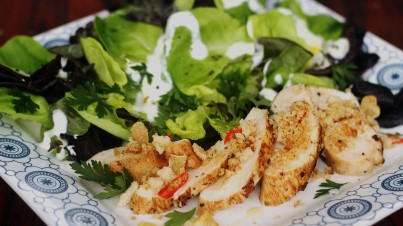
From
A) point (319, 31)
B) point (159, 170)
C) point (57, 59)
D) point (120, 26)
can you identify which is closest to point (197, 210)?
point (159, 170)

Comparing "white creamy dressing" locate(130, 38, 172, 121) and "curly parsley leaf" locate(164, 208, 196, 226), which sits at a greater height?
"white creamy dressing" locate(130, 38, 172, 121)

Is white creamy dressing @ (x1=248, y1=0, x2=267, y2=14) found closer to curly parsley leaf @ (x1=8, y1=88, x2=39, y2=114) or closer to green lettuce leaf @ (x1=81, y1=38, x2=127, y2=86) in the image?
green lettuce leaf @ (x1=81, y1=38, x2=127, y2=86)

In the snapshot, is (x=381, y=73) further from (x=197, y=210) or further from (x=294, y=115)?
A: (x=197, y=210)

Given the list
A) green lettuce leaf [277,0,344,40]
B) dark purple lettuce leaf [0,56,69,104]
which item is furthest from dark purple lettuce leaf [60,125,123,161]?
green lettuce leaf [277,0,344,40]

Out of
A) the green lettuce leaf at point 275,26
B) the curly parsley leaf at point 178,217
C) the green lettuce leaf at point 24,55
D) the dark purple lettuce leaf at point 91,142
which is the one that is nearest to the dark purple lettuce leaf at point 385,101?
the green lettuce leaf at point 275,26

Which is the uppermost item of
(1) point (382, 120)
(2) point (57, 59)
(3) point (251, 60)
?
(2) point (57, 59)

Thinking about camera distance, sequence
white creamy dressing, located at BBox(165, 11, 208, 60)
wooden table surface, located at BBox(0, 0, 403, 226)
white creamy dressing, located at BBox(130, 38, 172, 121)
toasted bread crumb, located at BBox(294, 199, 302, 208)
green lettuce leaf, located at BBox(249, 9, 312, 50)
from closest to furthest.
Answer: toasted bread crumb, located at BBox(294, 199, 302, 208) < white creamy dressing, located at BBox(130, 38, 172, 121) < white creamy dressing, located at BBox(165, 11, 208, 60) < green lettuce leaf, located at BBox(249, 9, 312, 50) < wooden table surface, located at BBox(0, 0, 403, 226)
